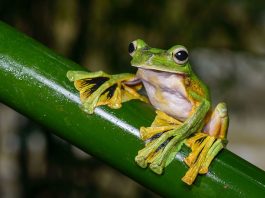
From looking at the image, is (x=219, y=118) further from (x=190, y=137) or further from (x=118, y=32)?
(x=118, y=32)

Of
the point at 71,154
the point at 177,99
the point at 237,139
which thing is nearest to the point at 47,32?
the point at 71,154

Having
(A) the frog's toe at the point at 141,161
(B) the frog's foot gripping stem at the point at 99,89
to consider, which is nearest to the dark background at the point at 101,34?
(B) the frog's foot gripping stem at the point at 99,89

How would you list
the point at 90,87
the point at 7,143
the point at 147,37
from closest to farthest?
the point at 90,87 → the point at 147,37 → the point at 7,143

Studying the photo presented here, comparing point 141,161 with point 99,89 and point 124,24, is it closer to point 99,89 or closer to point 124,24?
point 99,89

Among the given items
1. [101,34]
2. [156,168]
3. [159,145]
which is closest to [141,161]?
[156,168]

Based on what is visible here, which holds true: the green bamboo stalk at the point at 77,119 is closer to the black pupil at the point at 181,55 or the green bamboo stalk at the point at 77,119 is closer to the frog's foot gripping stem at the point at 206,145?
the frog's foot gripping stem at the point at 206,145
